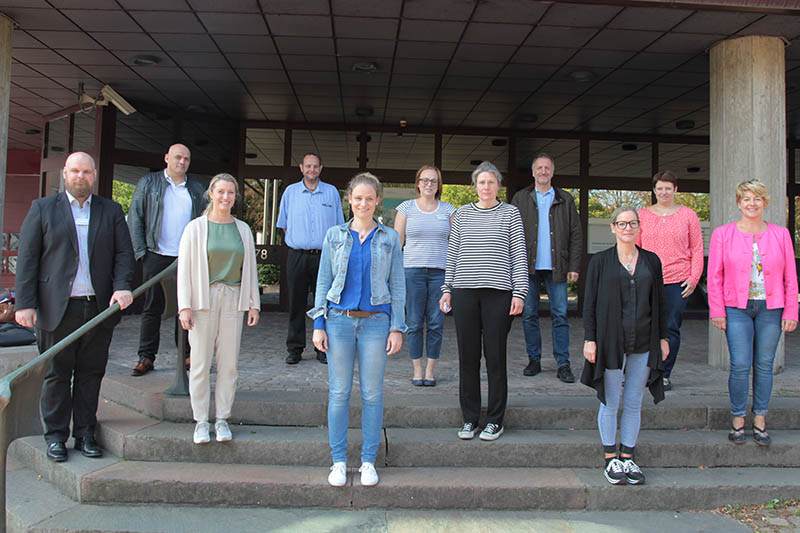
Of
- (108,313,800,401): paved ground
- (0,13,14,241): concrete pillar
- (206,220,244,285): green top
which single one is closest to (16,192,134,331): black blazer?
(206,220,244,285): green top

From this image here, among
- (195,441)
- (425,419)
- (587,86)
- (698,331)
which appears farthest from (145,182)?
(698,331)

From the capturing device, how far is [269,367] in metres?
4.98

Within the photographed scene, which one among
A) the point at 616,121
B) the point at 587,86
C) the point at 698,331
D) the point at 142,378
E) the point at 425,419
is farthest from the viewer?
the point at 616,121

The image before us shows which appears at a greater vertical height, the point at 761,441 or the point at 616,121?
the point at 616,121

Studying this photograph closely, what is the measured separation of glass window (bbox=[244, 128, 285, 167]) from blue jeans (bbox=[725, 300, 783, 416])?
26.7ft

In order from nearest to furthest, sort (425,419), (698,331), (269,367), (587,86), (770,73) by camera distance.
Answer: (425,419) → (269,367) → (770,73) → (587,86) → (698,331)

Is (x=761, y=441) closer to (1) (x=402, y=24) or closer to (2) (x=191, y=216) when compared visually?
(2) (x=191, y=216)

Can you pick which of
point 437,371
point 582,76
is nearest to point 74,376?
point 437,371

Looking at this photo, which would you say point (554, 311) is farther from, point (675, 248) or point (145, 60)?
point (145, 60)

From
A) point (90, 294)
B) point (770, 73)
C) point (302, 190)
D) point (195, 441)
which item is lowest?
point (195, 441)

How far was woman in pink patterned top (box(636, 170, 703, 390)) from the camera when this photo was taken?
4387mm

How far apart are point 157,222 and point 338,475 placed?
2701mm

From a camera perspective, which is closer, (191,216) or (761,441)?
(761,441)

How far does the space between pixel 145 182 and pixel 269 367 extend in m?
1.91
